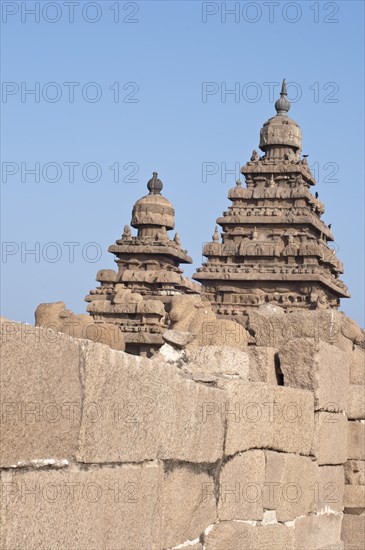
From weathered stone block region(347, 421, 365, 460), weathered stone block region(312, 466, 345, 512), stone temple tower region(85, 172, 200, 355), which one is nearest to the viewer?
weathered stone block region(312, 466, 345, 512)

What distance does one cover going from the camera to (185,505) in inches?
181

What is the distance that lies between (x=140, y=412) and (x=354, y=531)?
14.1 ft

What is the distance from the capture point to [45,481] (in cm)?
330

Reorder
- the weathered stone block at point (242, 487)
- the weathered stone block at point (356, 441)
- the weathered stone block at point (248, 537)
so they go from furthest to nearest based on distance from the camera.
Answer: the weathered stone block at point (356, 441)
the weathered stone block at point (242, 487)
the weathered stone block at point (248, 537)

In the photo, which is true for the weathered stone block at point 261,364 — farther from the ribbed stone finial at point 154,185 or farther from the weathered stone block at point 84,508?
the ribbed stone finial at point 154,185

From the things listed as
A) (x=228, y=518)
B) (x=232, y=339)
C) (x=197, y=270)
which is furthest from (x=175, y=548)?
(x=197, y=270)

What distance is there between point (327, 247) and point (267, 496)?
38.2m

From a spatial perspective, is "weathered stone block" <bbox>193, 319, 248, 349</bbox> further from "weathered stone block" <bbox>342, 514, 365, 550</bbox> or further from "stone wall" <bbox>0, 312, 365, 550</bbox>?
"weathered stone block" <bbox>342, 514, 365, 550</bbox>

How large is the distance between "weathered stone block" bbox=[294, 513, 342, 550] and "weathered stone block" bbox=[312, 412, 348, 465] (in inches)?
14.1

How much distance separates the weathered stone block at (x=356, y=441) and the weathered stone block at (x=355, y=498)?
22 centimetres

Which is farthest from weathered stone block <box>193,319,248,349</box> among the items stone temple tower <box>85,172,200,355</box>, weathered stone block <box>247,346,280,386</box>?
stone temple tower <box>85,172,200,355</box>

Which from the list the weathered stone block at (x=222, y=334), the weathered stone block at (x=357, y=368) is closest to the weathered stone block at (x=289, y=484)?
the weathered stone block at (x=222, y=334)

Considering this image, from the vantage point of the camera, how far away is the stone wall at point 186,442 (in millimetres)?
3238

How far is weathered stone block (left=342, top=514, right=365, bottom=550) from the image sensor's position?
7.81 meters
